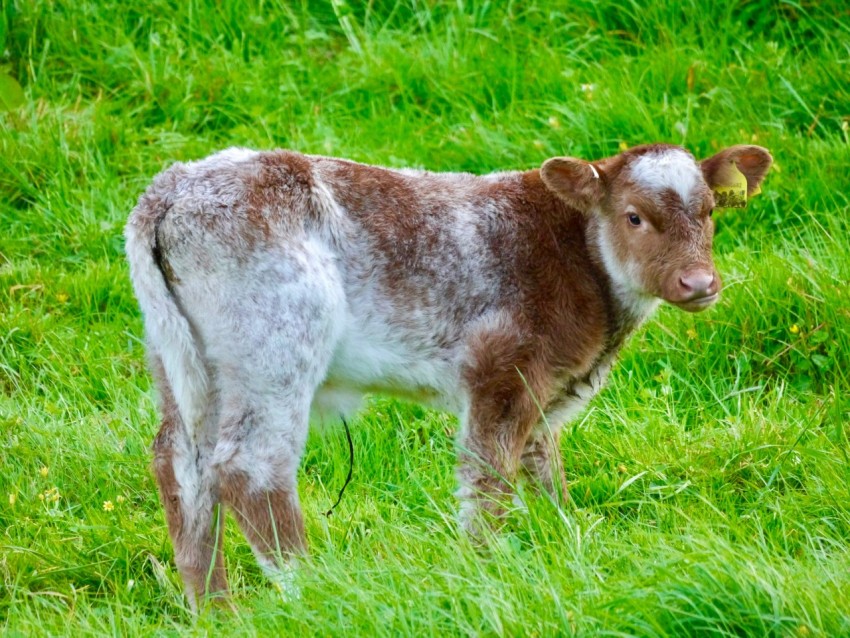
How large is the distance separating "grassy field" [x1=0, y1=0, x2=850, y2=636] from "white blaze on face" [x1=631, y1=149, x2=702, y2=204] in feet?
3.94

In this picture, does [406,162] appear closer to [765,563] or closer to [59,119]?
[59,119]

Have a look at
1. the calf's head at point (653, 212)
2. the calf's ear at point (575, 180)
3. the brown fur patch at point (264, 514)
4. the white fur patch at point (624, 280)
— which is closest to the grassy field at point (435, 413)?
the brown fur patch at point (264, 514)

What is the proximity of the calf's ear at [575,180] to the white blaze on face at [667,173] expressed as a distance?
17 centimetres

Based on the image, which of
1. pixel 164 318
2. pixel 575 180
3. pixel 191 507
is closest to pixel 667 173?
pixel 575 180

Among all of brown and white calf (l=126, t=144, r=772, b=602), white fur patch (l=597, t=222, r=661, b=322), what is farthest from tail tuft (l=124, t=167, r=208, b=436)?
white fur patch (l=597, t=222, r=661, b=322)

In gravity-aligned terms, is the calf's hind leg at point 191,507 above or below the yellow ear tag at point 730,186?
below

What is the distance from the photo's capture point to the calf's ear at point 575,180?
211 inches

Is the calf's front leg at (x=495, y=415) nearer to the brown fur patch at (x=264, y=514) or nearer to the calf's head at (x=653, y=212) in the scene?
the calf's head at (x=653, y=212)

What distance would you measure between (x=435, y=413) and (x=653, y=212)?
1.71 metres

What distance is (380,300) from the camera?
17.0 ft

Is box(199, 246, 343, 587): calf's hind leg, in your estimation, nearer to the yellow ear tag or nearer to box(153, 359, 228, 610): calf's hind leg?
box(153, 359, 228, 610): calf's hind leg

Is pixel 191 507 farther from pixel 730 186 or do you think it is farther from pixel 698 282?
pixel 730 186

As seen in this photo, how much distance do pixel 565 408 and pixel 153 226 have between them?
6.19 feet

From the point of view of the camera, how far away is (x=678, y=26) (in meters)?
8.84
